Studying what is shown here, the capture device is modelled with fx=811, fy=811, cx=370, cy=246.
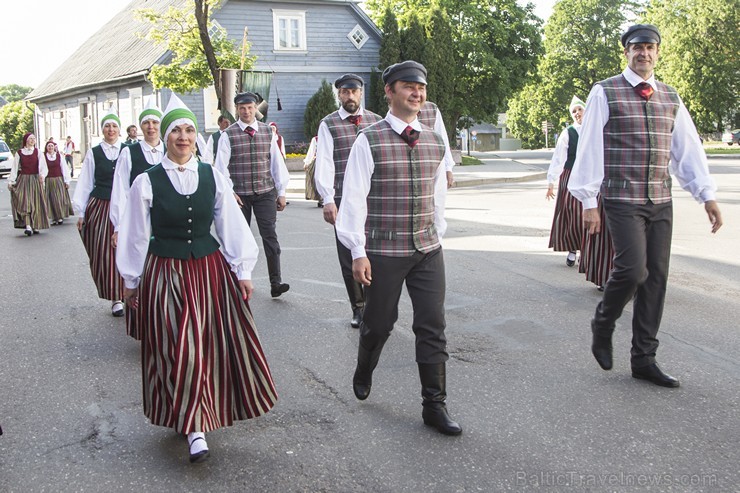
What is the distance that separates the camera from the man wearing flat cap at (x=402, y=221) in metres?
4.29

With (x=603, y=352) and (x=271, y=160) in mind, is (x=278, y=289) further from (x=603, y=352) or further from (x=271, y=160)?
(x=603, y=352)

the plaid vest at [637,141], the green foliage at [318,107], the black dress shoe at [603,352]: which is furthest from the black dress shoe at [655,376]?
the green foliage at [318,107]

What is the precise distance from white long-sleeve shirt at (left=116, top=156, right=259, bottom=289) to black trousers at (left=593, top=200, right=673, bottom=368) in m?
2.24

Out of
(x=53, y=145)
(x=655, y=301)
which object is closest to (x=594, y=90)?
(x=655, y=301)

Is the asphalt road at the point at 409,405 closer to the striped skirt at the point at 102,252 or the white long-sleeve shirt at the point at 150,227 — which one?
the striped skirt at the point at 102,252

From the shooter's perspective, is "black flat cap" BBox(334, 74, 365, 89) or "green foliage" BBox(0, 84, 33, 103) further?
"green foliage" BBox(0, 84, 33, 103)

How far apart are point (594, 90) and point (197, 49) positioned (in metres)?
20.6

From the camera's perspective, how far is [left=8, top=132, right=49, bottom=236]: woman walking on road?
14.9 metres

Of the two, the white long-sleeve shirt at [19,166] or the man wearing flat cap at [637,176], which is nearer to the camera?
the man wearing flat cap at [637,176]

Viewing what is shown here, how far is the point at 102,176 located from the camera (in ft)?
25.5

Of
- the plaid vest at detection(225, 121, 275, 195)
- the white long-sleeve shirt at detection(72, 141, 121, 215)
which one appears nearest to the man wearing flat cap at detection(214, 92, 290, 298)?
the plaid vest at detection(225, 121, 275, 195)

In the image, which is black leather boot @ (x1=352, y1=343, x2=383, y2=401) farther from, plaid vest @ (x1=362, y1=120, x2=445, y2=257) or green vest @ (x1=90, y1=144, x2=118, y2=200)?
green vest @ (x1=90, y1=144, x2=118, y2=200)

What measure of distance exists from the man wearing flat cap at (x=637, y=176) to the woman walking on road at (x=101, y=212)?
428 centimetres

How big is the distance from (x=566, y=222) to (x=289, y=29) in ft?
90.8
